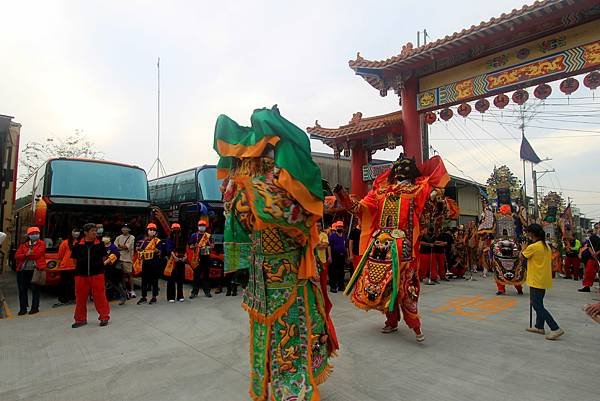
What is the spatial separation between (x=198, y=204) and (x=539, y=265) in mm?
6869

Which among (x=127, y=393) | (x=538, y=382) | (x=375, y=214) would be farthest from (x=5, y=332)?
(x=538, y=382)

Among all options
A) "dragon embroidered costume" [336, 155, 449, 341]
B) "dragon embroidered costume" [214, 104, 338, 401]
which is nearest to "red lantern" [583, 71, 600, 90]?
"dragon embroidered costume" [336, 155, 449, 341]

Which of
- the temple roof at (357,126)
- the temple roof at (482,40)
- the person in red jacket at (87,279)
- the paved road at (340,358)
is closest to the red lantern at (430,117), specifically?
the temple roof at (357,126)

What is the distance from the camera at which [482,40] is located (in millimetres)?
7777

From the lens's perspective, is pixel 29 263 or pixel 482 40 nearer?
pixel 29 263

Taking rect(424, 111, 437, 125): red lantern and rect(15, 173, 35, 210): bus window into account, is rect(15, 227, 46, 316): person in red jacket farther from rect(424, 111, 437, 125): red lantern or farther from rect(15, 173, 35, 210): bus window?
rect(424, 111, 437, 125): red lantern

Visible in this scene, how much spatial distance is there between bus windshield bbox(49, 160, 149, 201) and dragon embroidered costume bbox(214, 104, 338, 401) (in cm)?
644

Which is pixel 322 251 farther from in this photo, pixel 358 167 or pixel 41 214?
pixel 358 167

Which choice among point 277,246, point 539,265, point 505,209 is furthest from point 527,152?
point 277,246

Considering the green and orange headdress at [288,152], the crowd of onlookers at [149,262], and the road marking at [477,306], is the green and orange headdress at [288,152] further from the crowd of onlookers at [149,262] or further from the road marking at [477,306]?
the road marking at [477,306]

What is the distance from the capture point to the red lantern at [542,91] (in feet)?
24.4

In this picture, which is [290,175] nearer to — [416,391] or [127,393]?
[416,391]

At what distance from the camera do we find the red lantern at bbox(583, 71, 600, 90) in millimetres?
7012

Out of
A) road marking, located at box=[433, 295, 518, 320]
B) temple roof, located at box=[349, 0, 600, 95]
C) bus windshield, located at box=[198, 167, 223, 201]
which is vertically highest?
temple roof, located at box=[349, 0, 600, 95]
